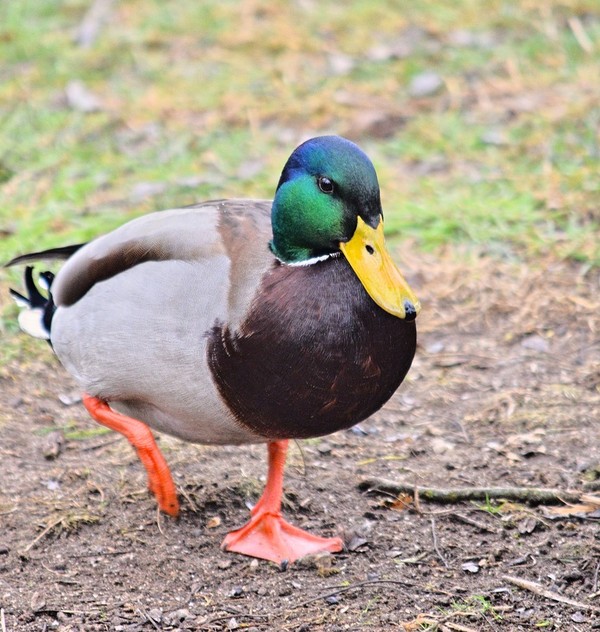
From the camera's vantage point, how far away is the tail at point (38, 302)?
3.73m

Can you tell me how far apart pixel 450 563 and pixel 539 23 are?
498cm

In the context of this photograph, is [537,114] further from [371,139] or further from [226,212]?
[226,212]

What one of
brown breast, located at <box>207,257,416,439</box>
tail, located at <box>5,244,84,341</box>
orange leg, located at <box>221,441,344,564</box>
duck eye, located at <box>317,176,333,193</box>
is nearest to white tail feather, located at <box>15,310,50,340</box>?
tail, located at <box>5,244,84,341</box>

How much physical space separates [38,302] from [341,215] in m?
1.52

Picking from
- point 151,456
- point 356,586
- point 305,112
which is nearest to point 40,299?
point 151,456

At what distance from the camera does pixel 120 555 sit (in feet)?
10.6

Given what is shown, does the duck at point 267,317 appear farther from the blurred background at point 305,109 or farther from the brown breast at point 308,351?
the blurred background at point 305,109

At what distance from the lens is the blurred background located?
17.7 ft

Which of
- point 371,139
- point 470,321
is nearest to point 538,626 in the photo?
point 470,321

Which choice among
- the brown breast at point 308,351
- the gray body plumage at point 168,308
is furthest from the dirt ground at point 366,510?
the brown breast at point 308,351

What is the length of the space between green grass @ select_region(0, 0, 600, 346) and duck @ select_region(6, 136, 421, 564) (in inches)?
85.6

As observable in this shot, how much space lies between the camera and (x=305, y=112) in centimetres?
641

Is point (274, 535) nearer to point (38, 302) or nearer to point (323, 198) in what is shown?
point (323, 198)

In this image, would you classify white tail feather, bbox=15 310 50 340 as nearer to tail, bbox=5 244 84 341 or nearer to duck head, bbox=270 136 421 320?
tail, bbox=5 244 84 341
